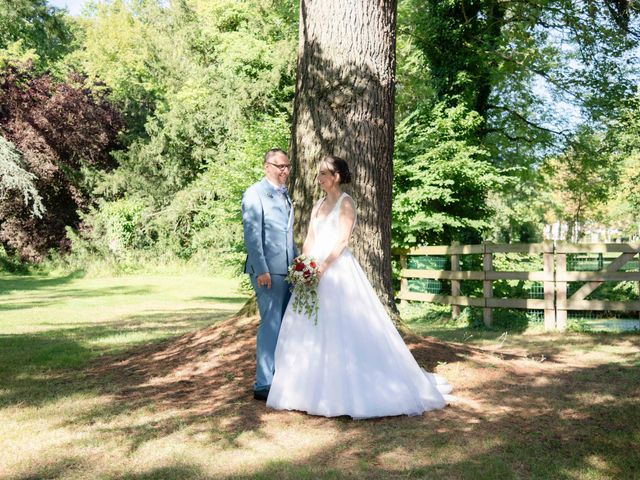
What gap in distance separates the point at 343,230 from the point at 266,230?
654 millimetres

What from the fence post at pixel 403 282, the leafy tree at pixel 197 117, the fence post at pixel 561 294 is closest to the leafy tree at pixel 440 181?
the fence post at pixel 403 282

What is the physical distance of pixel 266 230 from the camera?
18.7 ft

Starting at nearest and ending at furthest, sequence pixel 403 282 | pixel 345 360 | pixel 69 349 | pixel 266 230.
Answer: pixel 345 360, pixel 266 230, pixel 69 349, pixel 403 282

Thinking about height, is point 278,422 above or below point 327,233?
below

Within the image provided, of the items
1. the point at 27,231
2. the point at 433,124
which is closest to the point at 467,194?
the point at 433,124

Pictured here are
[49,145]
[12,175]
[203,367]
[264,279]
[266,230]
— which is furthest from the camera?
[49,145]

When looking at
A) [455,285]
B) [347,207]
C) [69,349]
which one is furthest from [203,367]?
[455,285]

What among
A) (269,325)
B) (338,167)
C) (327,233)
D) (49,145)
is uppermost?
(49,145)

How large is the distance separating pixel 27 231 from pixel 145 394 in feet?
81.5

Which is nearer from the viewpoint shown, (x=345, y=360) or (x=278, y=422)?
(x=278, y=422)

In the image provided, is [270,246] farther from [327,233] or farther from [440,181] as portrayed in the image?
[440,181]

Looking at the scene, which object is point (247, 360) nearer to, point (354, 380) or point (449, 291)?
point (354, 380)

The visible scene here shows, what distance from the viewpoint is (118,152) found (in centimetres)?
2981

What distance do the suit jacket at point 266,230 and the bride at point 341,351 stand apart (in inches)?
10.7
